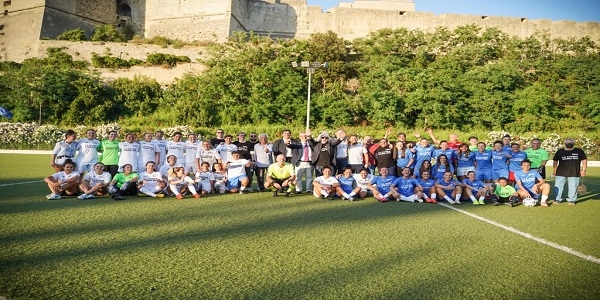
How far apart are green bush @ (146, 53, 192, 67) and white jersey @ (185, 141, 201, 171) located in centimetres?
2602

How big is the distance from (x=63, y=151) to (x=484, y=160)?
10.8 m

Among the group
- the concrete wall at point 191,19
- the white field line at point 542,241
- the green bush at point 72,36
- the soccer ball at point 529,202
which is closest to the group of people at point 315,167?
the soccer ball at point 529,202

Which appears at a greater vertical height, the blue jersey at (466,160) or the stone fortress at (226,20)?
the stone fortress at (226,20)

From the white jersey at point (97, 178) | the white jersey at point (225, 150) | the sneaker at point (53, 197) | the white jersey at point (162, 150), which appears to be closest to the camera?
the sneaker at point (53, 197)

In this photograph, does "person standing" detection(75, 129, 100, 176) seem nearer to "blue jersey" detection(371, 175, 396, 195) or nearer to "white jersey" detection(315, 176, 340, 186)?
"white jersey" detection(315, 176, 340, 186)

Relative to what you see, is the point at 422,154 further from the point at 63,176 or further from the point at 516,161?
the point at 63,176

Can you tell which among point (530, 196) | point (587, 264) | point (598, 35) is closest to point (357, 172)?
point (530, 196)

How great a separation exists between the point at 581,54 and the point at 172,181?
40250mm

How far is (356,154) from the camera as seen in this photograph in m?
9.74

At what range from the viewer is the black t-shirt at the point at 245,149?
980cm

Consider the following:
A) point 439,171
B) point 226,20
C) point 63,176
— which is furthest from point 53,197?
point 226,20

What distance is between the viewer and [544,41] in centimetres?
3419

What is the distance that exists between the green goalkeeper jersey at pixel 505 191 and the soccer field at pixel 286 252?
1158mm

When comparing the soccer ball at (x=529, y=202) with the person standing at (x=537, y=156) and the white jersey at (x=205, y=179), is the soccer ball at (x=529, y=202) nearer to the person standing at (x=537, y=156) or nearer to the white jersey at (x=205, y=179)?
the person standing at (x=537, y=156)
